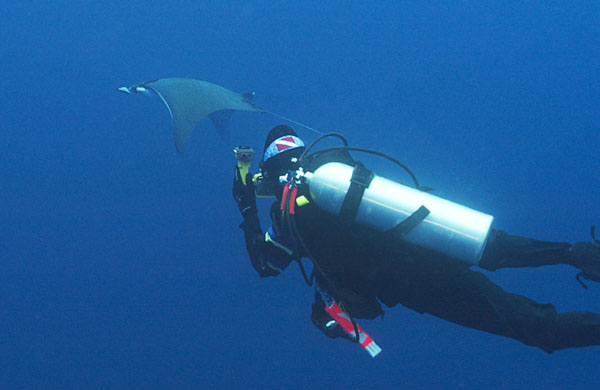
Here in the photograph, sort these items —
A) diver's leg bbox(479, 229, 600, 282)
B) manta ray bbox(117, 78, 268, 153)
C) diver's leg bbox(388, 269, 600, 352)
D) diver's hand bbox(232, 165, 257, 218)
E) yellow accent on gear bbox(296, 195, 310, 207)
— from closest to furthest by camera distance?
yellow accent on gear bbox(296, 195, 310, 207) < diver's leg bbox(388, 269, 600, 352) < diver's leg bbox(479, 229, 600, 282) < diver's hand bbox(232, 165, 257, 218) < manta ray bbox(117, 78, 268, 153)

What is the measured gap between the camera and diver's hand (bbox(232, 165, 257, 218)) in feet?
9.80

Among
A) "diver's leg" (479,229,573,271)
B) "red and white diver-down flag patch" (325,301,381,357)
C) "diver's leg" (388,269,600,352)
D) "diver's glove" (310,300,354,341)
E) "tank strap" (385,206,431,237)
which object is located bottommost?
"diver's glove" (310,300,354,341)

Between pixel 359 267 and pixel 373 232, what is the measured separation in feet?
0.90

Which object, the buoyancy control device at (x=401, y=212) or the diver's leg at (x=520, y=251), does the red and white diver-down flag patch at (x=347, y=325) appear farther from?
the diver's leg at (x=520, y=251)

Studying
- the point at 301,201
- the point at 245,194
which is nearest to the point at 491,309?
the point at 301,201

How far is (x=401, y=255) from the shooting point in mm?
2295

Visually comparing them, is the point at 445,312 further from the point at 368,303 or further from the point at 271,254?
the point at 271,254

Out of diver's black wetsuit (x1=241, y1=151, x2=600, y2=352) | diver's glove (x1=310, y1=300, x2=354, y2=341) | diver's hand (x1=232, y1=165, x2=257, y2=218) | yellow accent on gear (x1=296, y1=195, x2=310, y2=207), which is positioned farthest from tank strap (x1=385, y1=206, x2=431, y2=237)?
diver's hand (x1=232, y1=165, x2=257, y2=218)

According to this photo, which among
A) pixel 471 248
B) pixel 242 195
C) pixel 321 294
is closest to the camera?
pixel 471 248

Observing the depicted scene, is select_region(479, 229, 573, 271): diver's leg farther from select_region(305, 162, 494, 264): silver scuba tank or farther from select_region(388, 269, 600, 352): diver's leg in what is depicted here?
select_region(305, 162, 494, 264): silver scuba tank

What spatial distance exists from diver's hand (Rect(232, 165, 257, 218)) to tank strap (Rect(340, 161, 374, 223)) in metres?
1.13

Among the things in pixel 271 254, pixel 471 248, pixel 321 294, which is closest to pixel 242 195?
pixel 271 254

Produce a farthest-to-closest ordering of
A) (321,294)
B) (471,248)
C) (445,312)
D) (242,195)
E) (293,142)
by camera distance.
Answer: (242,195), (321,294), (293,142), (445,312), (471,248)

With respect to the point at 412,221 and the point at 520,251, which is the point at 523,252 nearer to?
the point at 520,251
